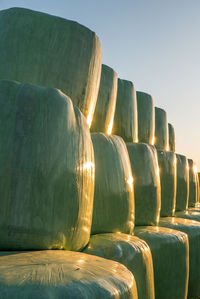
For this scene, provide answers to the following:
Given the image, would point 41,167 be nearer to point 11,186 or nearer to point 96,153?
point 11,186

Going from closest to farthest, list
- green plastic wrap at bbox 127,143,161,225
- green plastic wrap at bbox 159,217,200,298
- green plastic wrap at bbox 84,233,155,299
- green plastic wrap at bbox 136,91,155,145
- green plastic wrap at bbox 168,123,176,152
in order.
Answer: green plastic wrap at bbox 84,233,155,299 → green plastic wrap at bbox 127,143,161,225 → green plastic wrap at bbox 159,217,200,298 → green plastic wrap at bbox 136,91,155,145 → green plastic wrap at bbox 168,123,176,152

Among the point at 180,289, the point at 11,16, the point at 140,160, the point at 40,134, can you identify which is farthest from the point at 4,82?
the point at 180,289

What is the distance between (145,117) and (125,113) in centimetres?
38

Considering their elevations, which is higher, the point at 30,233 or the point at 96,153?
the point at 96,153

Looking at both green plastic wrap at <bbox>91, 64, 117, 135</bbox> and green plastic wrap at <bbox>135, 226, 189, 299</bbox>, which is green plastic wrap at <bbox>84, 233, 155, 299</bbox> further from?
green plastic wrap at <bbox>91, 64, 117, 135</bbox>

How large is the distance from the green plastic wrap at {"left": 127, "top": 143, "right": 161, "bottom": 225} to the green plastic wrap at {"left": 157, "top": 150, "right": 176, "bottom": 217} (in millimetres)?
390

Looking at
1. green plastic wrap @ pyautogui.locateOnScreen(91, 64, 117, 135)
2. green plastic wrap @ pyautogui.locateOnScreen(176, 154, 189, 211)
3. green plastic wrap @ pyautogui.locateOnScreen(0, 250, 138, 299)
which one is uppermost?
green plastic wrap @ pyautogui.locateOnScreen(91, 64, 117, 135)

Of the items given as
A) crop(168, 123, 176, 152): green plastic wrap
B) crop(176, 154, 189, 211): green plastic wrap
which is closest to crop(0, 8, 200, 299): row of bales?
crop(176, 154, 189, 211): green plastic wrap

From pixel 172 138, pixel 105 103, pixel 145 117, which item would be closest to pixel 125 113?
pixel 105 103

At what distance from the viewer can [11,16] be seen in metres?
1.00

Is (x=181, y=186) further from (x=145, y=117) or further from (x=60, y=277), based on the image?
(x=60, y=277)

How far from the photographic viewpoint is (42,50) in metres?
0.97

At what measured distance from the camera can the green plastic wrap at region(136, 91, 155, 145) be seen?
6.33 feet

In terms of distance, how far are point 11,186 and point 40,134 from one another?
13 cm
